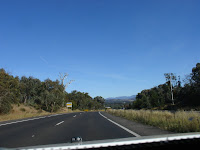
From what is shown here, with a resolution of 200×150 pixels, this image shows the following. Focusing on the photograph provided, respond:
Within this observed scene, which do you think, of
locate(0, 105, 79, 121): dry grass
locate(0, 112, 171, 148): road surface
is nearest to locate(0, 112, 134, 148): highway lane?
locate(0, 112, 171, 148): road surface

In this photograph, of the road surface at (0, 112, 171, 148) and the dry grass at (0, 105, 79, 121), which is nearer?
the road surface at (0, 112, 171, 148)

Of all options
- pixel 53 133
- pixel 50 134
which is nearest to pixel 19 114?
pixel 53 133

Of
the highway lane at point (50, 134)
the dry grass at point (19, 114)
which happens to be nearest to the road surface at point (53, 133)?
the highway lane at point (50, 134)

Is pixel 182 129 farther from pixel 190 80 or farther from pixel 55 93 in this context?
pixel 190 80

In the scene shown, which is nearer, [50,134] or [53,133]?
[50,134]

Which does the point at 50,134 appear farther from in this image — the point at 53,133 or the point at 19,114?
the point at 19,114

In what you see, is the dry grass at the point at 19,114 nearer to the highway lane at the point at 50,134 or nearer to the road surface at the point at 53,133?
the road surface at the point at 53,133

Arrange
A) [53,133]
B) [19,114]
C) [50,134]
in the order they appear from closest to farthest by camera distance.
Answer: [50,134] < [53,133] < [19,114]

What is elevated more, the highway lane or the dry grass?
the highway lane

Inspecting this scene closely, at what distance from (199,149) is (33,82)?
47644mm

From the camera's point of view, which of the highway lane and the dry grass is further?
the dry grass

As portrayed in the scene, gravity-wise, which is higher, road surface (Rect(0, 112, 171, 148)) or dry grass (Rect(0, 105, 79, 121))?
road surface (Rect(0, 112, 171, 148))

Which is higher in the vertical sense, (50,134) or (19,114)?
(50,134)

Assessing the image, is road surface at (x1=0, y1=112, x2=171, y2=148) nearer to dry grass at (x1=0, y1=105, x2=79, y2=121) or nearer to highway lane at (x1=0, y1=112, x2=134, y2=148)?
highway lane at (x1=0, y1=112, x2=134, y2=148)
